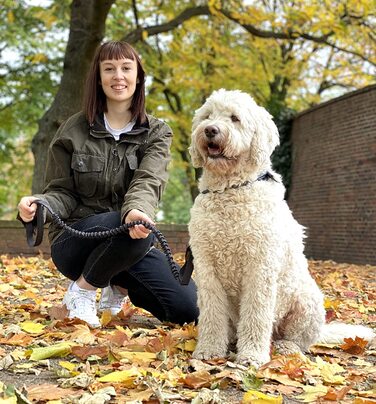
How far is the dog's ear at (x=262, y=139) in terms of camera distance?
3.31 meters

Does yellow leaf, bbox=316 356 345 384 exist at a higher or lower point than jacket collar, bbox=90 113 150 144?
lower

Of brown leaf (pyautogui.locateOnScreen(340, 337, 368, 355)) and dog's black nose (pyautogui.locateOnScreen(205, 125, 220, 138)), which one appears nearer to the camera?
dog's black nose (pyautogui.locateOnScreen(205, 125, 220, 138))

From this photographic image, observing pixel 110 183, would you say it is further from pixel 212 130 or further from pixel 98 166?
pixel 212 130

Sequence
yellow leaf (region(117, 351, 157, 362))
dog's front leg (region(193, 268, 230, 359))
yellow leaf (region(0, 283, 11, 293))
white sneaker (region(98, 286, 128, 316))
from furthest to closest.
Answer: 1. yellow leaf (region(0, 283, 11, 293))
2. white sneaker (region(98, 286, 128, 316))
3. dog's front leg (region(193, 268, 230, 359))
4. yellow leaf (region(117, 351, 157, 362))

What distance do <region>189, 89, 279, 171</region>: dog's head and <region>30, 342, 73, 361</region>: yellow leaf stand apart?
130 cm

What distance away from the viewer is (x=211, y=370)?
119 inches

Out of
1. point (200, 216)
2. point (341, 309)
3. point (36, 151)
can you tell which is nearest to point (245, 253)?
point (200, 216)

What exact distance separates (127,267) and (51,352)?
110cm

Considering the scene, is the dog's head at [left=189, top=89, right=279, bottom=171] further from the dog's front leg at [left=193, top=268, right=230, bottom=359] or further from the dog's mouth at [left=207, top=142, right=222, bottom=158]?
the dog's front leg at [left=193, top=268, right=230, bottom=359]

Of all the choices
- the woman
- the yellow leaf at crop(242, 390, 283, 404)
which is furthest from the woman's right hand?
the yellow leaf at crop(242, 390, 283, 404)

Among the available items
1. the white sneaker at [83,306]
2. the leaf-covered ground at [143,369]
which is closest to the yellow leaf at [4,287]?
the leaf-covered ground at [143,369]

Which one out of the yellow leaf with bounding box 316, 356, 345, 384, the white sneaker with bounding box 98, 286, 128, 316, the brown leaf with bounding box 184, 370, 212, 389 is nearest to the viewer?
the brown leaf with bounding box 184, 370, 212, 389

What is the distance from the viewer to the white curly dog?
320 cm

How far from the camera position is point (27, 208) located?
3754 millimetres
